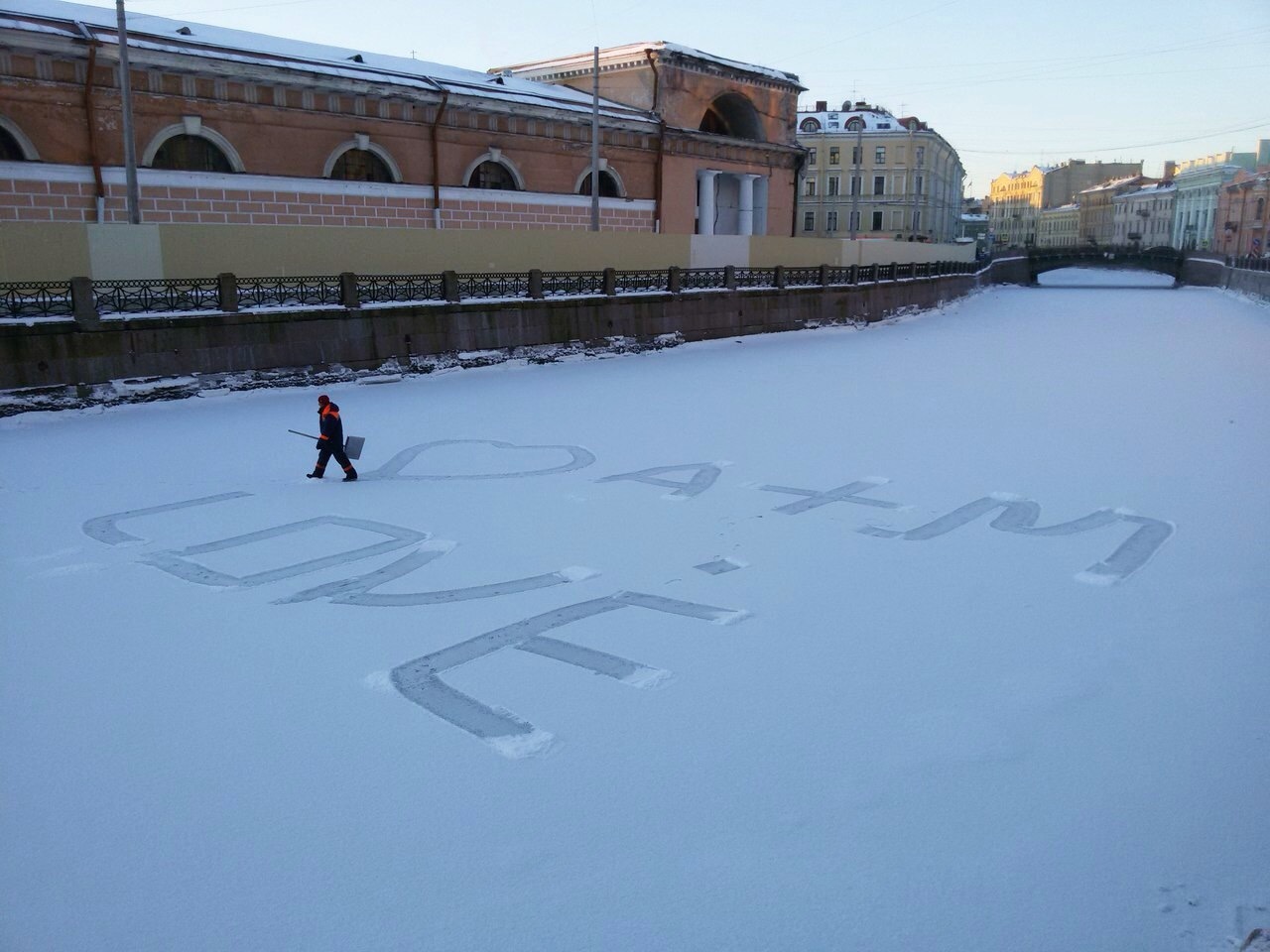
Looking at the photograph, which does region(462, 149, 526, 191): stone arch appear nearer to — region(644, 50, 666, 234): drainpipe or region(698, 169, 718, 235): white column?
region(644, 50, 666, 234): drainpipe

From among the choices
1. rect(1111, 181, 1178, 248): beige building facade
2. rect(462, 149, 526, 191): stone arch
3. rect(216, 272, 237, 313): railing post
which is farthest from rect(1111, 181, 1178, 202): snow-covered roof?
rect(216, 272, 237, 313): railing post

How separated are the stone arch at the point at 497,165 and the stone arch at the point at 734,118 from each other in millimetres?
10078

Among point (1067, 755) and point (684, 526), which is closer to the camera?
point (1067, 755)

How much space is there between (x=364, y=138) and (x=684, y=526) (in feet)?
63.1

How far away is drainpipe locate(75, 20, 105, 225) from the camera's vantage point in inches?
739

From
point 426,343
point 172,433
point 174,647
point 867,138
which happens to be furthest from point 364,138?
point 867,138

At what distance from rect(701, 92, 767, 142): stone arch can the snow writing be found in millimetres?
27844

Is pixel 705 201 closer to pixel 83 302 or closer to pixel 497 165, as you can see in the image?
pixel 497 165

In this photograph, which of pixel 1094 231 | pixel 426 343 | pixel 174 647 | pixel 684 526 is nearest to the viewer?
pixel 174 647

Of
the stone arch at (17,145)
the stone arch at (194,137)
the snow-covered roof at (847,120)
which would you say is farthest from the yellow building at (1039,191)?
the stone arch at (17,145)

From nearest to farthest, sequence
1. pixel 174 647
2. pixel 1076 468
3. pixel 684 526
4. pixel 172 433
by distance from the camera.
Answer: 1. pixel 174 647
2. pixel 684 526
3. pixel 1076 468
4. pixel 172 433

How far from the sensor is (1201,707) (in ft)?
15.8

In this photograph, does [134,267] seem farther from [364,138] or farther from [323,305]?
[364,138]

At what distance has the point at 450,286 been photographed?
1848 centimetres
